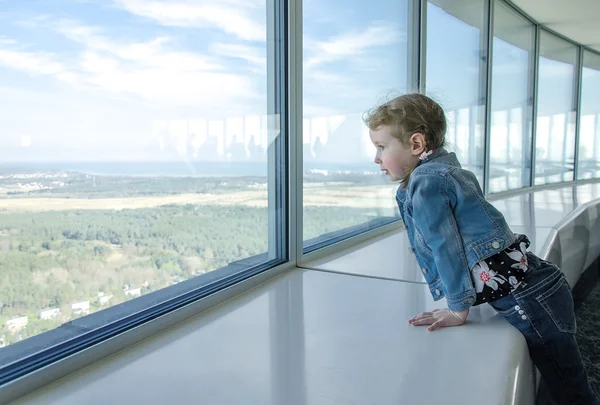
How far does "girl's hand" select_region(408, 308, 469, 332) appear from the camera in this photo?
3.59 ft

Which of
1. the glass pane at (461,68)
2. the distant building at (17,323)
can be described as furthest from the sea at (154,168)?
the glass pane at (461,68)

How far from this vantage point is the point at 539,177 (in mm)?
5418

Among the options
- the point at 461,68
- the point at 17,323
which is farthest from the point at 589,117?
the point at 17,323

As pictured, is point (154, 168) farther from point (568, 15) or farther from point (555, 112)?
point (555, 112)

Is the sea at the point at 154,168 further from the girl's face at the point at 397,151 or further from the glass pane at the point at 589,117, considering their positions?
the glass pane at the point at 589,117

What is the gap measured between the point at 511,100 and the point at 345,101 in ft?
10.4

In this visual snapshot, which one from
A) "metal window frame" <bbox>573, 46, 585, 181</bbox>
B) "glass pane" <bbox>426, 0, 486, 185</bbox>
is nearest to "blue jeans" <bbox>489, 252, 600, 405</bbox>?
"glass pane" <bbox>426, 0, 486, 185</bbox>

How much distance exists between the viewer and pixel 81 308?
102cm

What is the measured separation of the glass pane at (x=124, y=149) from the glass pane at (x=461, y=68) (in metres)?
1.84

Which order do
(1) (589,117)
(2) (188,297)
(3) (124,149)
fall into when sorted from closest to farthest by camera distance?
(3) (124,149)
(2) (188,297)
(1) (589,117)

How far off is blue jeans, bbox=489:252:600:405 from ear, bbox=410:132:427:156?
→ 15.6 inches

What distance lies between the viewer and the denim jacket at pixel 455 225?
1.07m

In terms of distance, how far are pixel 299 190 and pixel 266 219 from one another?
7.0 inches

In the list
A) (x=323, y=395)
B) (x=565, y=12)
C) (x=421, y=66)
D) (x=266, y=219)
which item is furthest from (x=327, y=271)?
(x=565, y=12)
